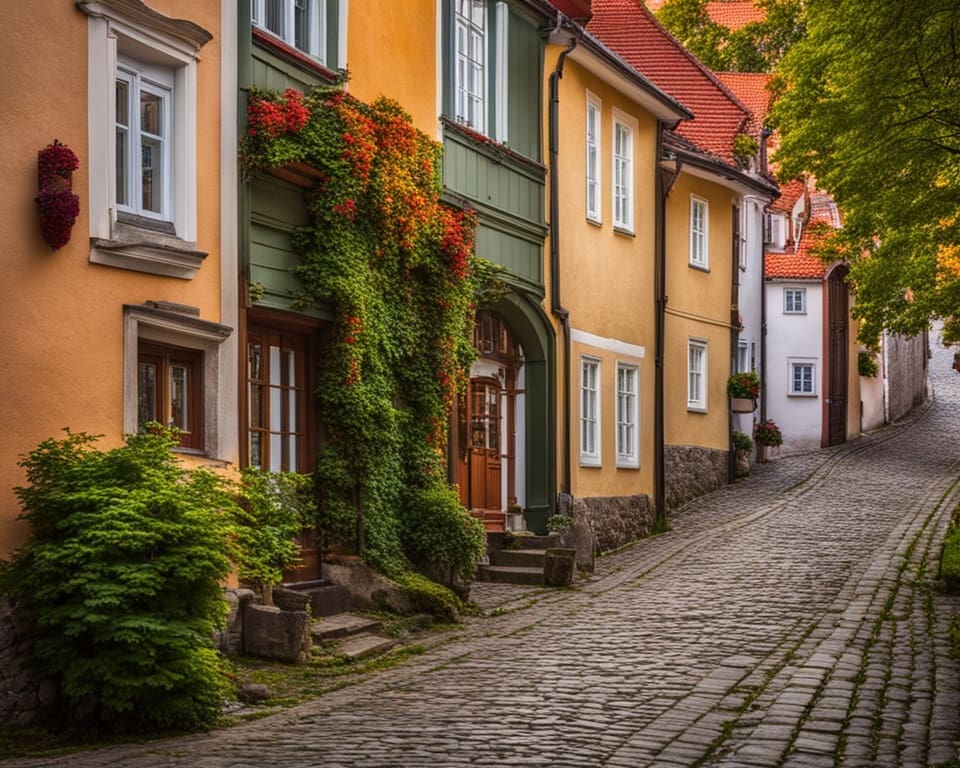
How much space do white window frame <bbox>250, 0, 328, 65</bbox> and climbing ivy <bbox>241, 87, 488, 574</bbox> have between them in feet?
1.95

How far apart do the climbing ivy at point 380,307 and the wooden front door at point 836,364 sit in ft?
90.2

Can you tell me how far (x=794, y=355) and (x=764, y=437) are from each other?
544cm

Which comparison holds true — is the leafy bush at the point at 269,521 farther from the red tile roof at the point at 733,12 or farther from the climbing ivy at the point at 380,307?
the red tile roof at the point at 733,12

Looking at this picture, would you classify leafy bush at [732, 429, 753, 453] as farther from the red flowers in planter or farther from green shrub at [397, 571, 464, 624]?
the red flowers in planter

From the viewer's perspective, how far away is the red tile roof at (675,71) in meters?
33.6

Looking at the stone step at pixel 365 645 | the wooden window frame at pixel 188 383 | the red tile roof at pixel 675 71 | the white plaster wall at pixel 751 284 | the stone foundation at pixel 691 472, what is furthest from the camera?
the white plaster wall at pixel 751 284

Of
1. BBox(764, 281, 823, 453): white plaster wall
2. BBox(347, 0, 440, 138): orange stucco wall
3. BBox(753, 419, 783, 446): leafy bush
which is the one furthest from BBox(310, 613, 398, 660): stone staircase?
BBox(764, 281, 823, 453): white plaster wall

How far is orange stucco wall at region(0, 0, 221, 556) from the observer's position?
10.3 metres

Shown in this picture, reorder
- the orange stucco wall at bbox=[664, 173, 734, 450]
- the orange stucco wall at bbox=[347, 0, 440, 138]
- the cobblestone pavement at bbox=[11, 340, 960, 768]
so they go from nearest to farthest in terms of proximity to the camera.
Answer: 1. the cobblestone pavement at bbox=[11, 340, 960, 768]
2. the orange stucco wall at bbox=[347, 0, 440, 138]
3. the orange stucco wall at bbox=[664, 173, 734, 450]

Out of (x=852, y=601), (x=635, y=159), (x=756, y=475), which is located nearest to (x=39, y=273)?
(x=852, y=601)

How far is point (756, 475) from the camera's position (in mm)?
34719

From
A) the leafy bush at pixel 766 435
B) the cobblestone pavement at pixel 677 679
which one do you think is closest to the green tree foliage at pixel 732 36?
the leafy bush at pixel 766 435

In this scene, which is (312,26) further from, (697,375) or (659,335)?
(697,375)

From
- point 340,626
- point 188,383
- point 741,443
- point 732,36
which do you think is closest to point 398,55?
point 188,383
